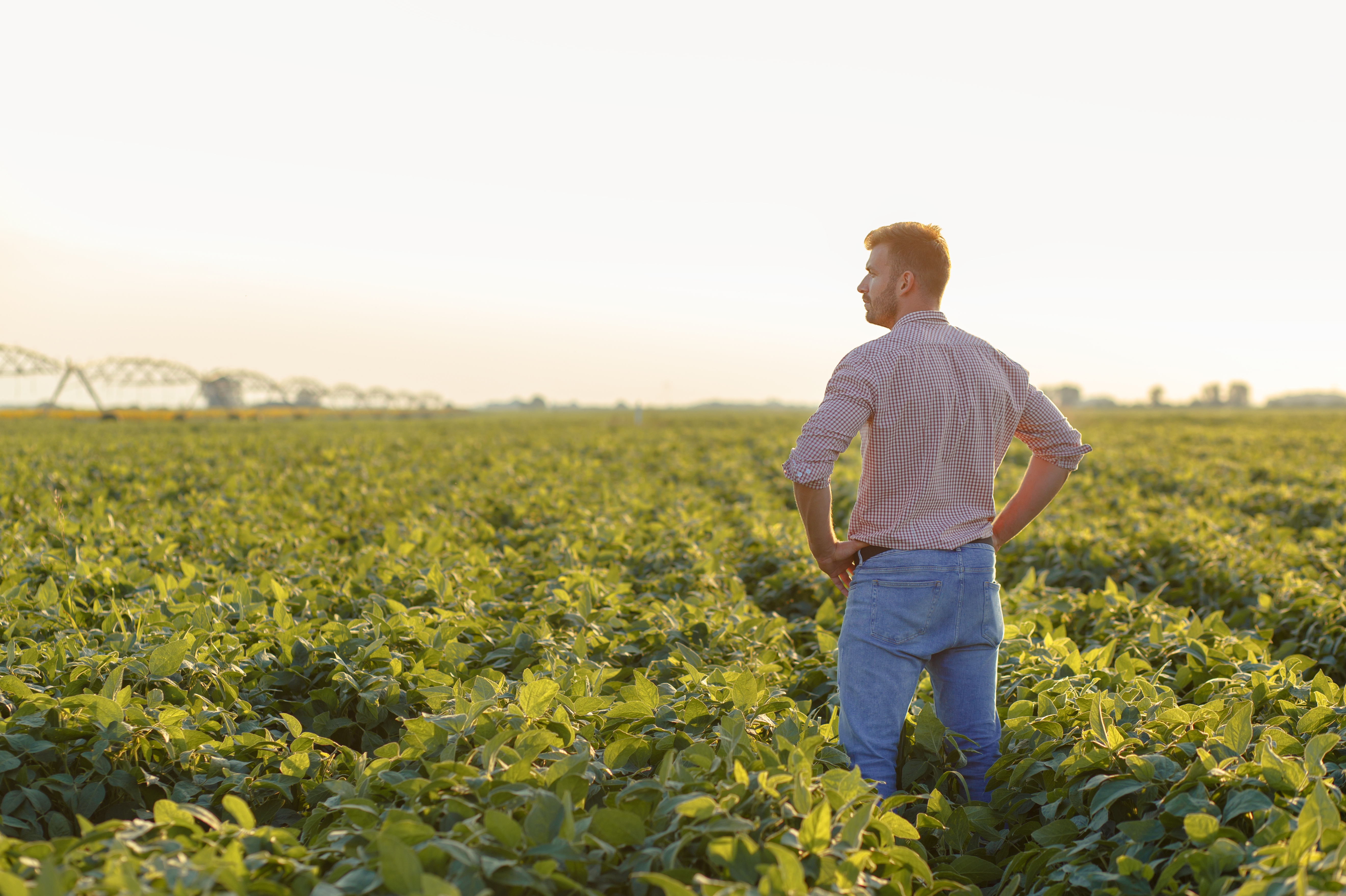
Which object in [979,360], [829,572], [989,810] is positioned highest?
[979,360]

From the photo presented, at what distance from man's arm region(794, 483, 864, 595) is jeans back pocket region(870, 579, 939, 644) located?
21 centimetres

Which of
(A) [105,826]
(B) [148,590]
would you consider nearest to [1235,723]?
(A) [105,826]

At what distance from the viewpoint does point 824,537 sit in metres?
3.08

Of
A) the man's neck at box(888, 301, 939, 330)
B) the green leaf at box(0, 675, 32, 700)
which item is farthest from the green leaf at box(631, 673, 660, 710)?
the green leaf at box(0, 675, 32, 700)

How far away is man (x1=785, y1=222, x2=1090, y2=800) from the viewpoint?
2.94m

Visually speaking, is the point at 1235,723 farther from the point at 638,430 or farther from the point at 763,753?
the point at 638,430

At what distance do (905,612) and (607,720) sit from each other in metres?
1.12

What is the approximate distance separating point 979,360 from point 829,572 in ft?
3.20

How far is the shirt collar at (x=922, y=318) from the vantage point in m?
3.04

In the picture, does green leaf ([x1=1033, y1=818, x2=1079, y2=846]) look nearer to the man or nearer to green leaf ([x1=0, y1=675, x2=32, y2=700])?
the man

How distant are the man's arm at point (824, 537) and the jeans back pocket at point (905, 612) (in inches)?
8.3

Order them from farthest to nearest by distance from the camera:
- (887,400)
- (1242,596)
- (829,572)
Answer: (1242,596)
(829,572)
(887,400)

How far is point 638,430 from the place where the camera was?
38594mm

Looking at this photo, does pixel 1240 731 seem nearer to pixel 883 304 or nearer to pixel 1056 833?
pixel 1056 833
